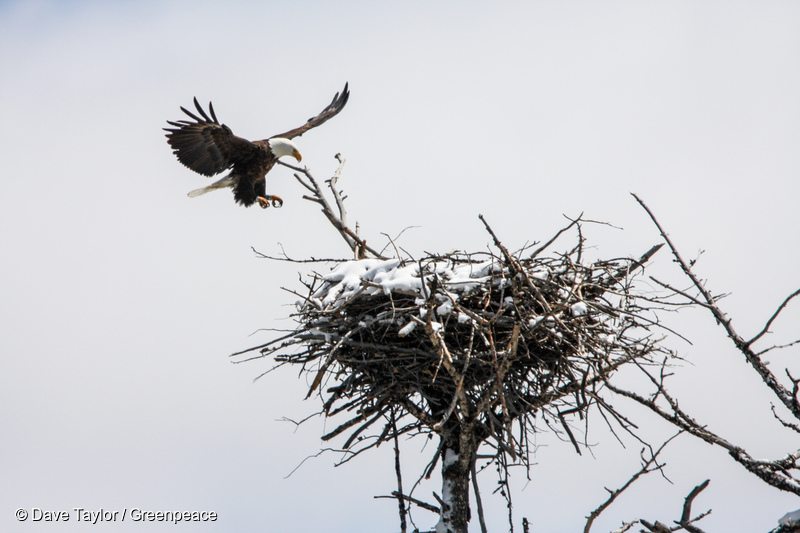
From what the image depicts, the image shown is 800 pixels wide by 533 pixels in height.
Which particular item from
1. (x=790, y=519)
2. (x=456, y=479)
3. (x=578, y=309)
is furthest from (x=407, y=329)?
(x=790, y=519)

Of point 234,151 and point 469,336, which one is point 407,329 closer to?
point 469,336

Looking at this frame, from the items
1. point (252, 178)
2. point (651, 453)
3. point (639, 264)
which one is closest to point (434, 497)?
point (651, 453)

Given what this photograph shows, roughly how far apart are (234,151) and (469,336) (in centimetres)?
481

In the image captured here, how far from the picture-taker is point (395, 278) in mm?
6426

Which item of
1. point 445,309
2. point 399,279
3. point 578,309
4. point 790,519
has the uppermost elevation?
point 399,279

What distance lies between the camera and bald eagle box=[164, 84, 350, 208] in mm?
9852

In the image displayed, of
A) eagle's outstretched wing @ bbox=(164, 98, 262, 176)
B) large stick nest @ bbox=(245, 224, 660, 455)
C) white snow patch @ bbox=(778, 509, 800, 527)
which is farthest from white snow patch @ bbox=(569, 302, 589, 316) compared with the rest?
eagle's outstretched wing @ bbox=(164, 98, 262, 176)

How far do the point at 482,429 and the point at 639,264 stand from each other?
1.45 m

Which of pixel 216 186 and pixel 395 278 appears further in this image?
pixel 216 186

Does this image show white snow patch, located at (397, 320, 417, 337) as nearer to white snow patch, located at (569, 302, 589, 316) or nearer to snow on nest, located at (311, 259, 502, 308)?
snow on nest, located at (311, 259, 502, 308)

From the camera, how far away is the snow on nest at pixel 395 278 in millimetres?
6320

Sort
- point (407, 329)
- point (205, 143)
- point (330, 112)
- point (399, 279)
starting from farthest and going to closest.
A: point (330, 112) < point (205, 143) < point (399, 279) < point (407, 329)

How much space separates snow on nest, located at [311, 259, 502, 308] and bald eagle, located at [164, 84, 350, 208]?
136 inches

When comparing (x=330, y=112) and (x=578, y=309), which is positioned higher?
(x=330, y=112)
